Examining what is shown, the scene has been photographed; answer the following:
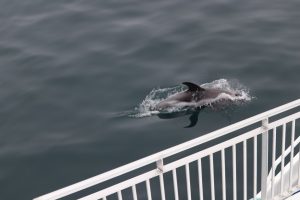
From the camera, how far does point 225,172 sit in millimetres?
10859

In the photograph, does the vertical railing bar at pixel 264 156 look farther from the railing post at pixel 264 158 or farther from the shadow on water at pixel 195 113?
the shadow on water at pixel 195 113

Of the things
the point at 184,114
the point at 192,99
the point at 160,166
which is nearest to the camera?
the point at 160,166

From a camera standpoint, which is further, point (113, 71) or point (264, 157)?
point (113, 71)

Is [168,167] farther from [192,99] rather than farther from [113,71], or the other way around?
[113,71]

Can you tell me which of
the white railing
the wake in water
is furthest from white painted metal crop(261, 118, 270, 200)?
the wake in water

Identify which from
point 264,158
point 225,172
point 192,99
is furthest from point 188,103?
point 264,158

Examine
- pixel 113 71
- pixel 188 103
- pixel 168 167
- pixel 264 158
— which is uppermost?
pixel 168 167

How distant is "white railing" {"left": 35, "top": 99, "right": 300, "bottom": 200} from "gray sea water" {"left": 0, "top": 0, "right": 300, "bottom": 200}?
1152 millimetres

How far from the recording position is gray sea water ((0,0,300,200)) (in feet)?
40.1

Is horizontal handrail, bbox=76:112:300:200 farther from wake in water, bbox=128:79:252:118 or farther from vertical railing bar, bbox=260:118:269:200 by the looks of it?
wake in water, bbox=128:79:252:118

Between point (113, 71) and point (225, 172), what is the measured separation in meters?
5.87

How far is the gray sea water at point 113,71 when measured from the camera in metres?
12.2

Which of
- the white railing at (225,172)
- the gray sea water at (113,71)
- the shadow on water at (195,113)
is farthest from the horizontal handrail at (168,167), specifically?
the shadow on water at (195,113)

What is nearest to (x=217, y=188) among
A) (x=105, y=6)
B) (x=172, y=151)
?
(x=172, y=151)
